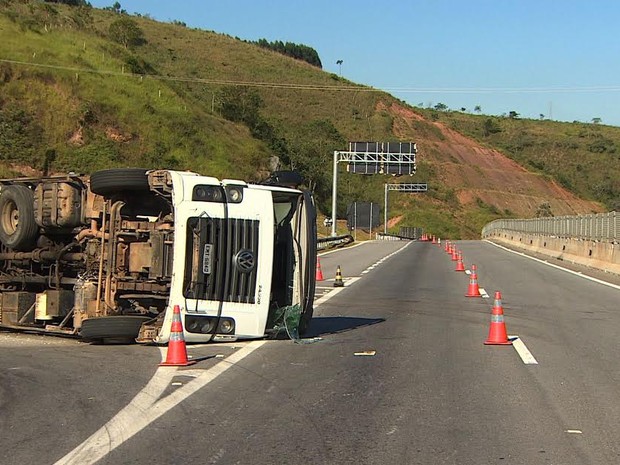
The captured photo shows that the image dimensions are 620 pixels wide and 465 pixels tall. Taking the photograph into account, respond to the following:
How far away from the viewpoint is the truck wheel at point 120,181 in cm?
1048

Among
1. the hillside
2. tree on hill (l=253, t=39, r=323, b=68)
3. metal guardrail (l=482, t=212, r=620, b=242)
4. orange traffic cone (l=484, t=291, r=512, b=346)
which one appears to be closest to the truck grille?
orange traffic cone (l=484, t=291, r=512, b=346)

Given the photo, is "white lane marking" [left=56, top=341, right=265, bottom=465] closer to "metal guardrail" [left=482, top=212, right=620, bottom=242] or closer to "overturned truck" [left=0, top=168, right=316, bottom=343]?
"overturned truck" [left=0, top=168, right=316, bottom=343]

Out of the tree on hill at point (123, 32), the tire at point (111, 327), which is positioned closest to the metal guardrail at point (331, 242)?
the tire at point (111, 327)

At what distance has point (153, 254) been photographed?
404 inches

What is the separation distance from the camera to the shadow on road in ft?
41.3

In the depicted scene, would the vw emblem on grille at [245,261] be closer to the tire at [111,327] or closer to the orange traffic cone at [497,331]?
the tire at [111,327]

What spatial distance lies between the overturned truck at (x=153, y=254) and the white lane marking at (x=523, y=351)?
110 inches

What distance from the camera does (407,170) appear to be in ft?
200

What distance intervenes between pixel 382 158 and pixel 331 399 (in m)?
53.5

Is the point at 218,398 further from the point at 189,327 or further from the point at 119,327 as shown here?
the point at 119,327

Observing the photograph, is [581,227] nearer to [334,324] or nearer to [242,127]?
[334,324]

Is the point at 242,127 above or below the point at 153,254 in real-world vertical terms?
above

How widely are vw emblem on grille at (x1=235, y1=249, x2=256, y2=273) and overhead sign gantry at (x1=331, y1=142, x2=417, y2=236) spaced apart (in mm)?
50205

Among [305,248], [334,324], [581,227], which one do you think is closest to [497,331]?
[305,248]
